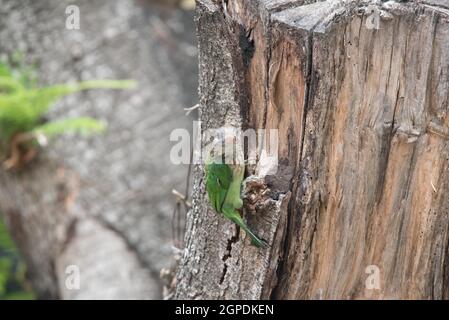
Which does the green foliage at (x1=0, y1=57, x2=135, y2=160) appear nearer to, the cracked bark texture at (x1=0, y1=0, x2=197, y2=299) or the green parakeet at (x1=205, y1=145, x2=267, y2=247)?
the cracked bark texture at (x1=0, y1=0, x2=197, y2=299)

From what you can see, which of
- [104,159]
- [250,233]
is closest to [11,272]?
[104,159]

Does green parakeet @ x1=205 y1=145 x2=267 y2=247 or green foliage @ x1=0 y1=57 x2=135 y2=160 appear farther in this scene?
green foliage @ x1=0 y1=57 x2=135 y2=160

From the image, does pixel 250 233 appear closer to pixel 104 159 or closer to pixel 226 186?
pixel 226 186

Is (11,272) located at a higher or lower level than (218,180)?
lower

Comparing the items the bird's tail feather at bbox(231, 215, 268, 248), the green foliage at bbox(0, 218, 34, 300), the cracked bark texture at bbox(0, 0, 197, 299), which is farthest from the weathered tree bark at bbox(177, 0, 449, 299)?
the green foliage at bbox(0, 218, 34, 300)

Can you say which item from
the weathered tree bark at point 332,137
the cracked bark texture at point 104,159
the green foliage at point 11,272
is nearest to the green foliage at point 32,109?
the cracked bark texture at point 104,159

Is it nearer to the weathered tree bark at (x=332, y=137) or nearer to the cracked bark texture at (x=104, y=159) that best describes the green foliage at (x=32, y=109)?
the cracked bark texture at (x=104, y=159)
